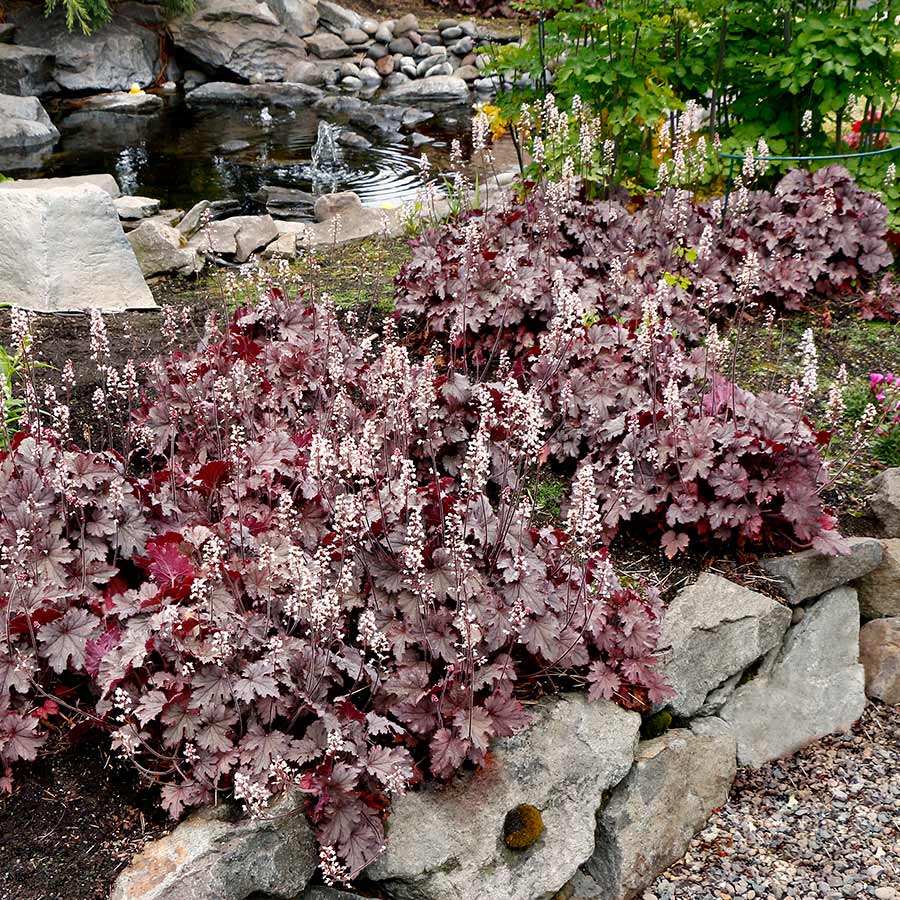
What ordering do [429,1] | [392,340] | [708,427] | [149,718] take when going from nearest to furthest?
[149,718], [708,427], [392,340], [429,1]

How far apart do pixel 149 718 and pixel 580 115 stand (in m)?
4.24

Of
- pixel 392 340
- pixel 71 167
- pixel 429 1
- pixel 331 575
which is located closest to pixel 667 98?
pixel 392 340

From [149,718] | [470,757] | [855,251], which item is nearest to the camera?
[149,718]

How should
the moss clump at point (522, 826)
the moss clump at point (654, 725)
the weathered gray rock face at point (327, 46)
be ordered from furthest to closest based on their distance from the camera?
the weathered gray rock face at point (327, 46)
the moss clump at point (654, 725)
the moss clump at point (522, 826)

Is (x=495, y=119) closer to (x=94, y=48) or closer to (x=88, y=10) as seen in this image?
(x=94, y=48)

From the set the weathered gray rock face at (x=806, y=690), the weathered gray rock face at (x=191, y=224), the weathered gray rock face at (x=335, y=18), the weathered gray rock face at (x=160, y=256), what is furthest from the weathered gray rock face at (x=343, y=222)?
the weathered gray rock face at (x=335, y=18)

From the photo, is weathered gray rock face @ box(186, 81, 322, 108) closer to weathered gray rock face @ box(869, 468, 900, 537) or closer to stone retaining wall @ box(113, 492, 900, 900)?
weathered gray rock face @ box(869, 468, 900, 537)

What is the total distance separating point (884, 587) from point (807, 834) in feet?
3.60

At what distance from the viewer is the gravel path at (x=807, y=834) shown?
3250 millimetres

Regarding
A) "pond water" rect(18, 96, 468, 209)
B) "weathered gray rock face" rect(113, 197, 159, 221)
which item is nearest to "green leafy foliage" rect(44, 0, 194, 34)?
"pond water" rect(18, 96, 468, 209)

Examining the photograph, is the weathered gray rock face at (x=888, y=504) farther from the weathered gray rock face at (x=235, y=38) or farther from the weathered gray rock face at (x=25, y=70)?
the weathered gray rock face at (x=235, y=38)

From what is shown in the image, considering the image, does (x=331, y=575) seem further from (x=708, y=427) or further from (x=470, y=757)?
(x=708, y=427)

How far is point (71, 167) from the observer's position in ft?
37.9

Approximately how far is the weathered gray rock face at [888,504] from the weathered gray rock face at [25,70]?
13.8 meters
